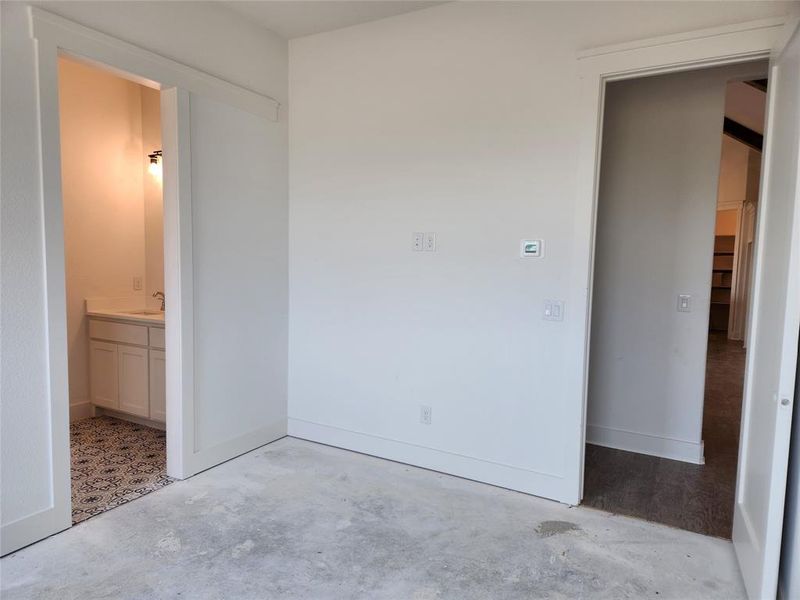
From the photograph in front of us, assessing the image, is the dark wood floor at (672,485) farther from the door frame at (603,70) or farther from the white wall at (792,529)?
the white wall at (792,529)

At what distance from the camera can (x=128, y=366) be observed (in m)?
3.69

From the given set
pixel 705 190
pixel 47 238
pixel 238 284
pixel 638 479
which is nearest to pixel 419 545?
pixel 638 479

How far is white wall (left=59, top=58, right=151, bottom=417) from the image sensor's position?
3.72m

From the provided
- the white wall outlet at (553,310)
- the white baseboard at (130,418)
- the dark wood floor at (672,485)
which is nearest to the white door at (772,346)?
the dark wood floor at (672,485)

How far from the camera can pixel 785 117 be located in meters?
1.95

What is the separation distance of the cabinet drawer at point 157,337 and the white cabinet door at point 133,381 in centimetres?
12

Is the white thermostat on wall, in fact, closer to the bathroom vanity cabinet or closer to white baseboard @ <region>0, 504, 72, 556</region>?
the bathroom vanity cabinet

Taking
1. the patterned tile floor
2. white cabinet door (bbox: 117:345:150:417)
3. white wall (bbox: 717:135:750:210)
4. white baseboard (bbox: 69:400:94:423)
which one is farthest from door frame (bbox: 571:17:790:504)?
white wall (bbox: 717:135:750:210)

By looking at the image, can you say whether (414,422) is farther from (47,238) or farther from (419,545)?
(47,238)

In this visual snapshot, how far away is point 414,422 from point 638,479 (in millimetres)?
1429

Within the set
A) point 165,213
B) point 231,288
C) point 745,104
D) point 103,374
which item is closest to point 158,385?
point 103,374

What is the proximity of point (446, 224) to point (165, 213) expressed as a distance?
164 centimetres

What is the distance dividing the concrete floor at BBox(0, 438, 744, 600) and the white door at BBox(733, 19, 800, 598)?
288mm

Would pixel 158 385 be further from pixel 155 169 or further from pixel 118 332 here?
pixel 155 169
